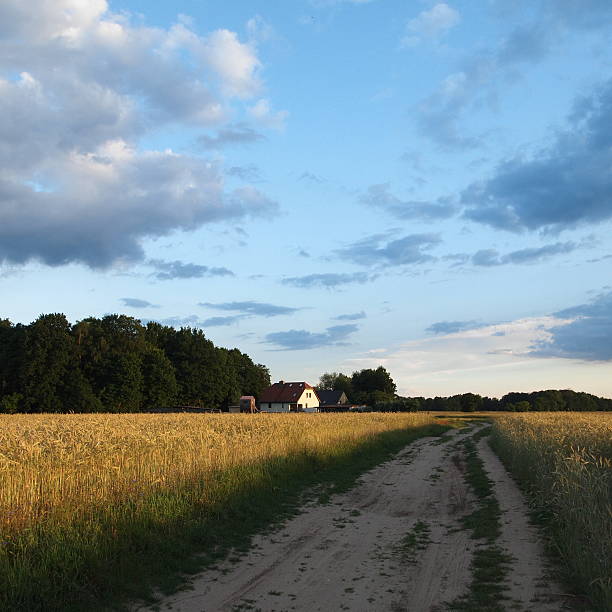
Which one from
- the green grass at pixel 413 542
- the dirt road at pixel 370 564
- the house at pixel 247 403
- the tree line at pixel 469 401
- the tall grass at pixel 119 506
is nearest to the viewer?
the dirt road at pixel 370 564

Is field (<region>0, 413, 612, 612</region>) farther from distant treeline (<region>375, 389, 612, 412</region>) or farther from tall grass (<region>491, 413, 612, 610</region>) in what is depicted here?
distant treeline (<region>375, 389, 612, 412</region>)

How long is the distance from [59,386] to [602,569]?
2857 inches

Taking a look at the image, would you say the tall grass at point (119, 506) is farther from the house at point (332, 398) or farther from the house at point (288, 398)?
the house at point (332, 398)

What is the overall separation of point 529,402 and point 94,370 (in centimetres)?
8245

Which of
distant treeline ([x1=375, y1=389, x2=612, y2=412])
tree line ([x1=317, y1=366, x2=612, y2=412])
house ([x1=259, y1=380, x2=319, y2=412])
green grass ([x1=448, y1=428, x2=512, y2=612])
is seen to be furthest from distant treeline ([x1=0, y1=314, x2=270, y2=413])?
green grass ([x1=448, y1=428, x2=512, y2=612])

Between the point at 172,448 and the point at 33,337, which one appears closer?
the point at 172,448

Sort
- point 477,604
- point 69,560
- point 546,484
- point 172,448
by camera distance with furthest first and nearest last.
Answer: point 172,448, point 546,484, point 69,560, point 477,604

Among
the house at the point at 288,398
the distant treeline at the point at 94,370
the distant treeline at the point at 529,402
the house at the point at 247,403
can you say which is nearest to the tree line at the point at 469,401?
the distant treeline at the point at 529,402

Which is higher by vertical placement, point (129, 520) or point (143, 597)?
point (129, 520)

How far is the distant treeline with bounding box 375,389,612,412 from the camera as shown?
105375 mm

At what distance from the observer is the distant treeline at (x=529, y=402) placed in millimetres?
105375

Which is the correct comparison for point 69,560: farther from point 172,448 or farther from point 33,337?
point 33,337

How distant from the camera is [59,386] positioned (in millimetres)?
69625

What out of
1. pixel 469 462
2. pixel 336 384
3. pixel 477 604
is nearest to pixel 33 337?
pixel 469 462
